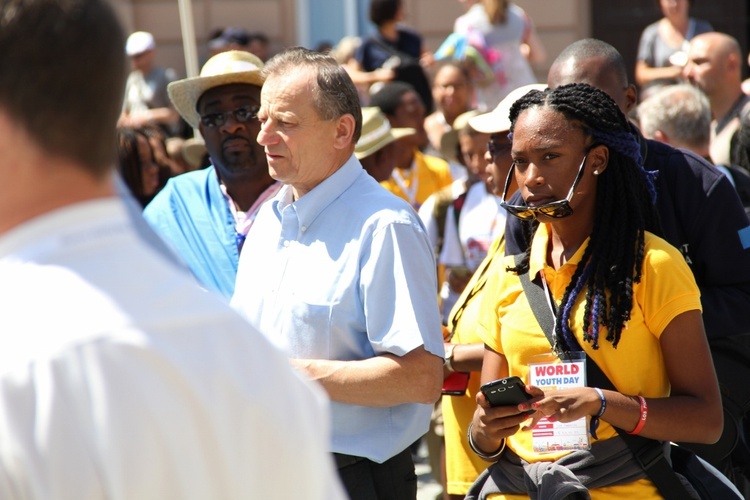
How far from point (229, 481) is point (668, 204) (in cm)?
239

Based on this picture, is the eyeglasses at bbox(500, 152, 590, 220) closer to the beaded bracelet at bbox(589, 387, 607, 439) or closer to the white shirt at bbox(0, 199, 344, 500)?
the beaded bracelet at bbox(589, 387, 607, 439)

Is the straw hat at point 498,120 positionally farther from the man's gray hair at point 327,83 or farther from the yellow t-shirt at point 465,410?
the man's gray hair at point 327,83

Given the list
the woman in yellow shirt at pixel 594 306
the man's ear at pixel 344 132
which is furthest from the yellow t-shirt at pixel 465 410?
the man's ear at pixel 344 132

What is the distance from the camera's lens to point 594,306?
269 centimetres

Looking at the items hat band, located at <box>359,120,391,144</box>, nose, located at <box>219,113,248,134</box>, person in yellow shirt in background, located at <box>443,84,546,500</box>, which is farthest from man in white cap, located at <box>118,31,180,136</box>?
person in yellow shirt in background, located at <box>443,84,546,500</box>

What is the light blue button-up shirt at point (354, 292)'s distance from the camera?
288 centimetres

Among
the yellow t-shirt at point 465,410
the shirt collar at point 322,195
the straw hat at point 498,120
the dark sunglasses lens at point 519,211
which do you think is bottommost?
the yellow t-shirt at point 465,410

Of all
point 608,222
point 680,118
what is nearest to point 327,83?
point 608,222

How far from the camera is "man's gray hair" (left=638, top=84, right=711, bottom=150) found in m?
4.61

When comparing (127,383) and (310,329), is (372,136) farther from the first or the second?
(127,383)

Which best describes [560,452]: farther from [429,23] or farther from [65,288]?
[429,23]

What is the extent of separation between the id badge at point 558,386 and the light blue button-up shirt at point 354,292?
0.36 metres

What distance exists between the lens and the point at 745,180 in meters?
4.34

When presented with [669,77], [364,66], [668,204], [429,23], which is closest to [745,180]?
[668,204]
